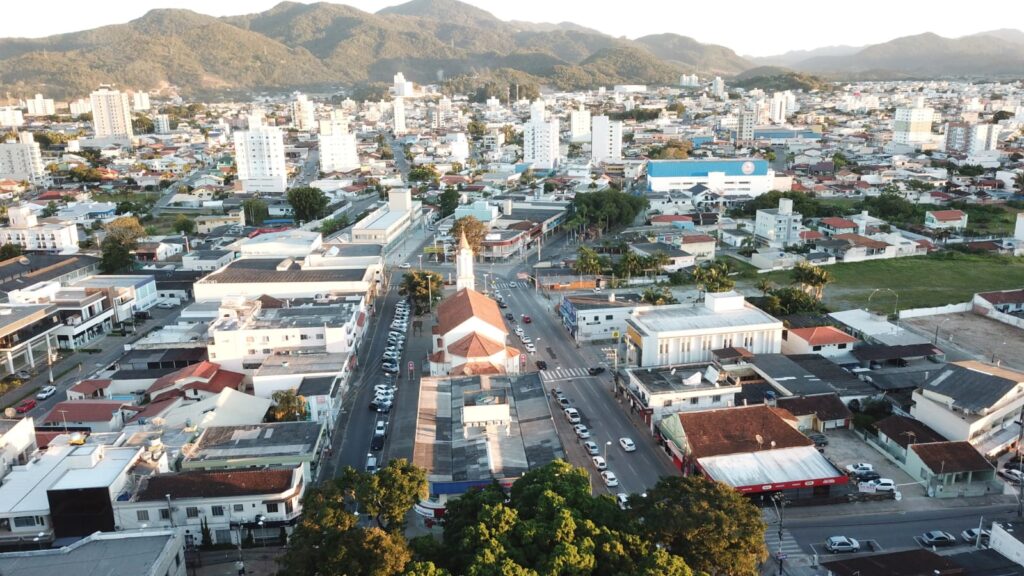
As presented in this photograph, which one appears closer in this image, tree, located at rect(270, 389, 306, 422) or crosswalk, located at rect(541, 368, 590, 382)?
tree, located at rect(270, 389, 306, 422)

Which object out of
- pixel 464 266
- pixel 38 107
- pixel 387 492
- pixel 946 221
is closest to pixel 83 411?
pixel 387 492

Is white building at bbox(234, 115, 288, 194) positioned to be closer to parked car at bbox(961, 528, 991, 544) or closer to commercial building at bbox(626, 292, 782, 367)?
commercial building at bbox(626, 292, 782, 367)

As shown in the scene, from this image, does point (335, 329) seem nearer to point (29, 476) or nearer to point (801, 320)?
point (29, 476)

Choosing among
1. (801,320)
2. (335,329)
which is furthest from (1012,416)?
(335,329)

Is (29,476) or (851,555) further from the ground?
(29,476)

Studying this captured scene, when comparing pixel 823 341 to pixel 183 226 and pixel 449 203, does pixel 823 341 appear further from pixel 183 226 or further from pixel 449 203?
pixel 183 226

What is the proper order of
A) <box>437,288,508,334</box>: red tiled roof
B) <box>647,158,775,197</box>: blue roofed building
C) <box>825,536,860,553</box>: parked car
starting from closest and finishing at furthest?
<box>825,536,860,553</box>: parked car, <box>437,288,508,334</box>: red tiled roof, <box>647,158,775,197</box>: blue roofed building

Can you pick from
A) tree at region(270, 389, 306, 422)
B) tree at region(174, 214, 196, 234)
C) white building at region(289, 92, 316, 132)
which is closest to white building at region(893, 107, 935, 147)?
tree at region(174, 214, 196, 234)
